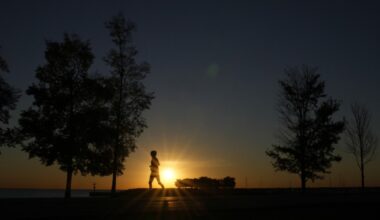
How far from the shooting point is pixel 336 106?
43.3 metres

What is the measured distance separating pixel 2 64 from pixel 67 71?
463cm

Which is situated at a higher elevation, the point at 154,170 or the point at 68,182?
the point at 154,170

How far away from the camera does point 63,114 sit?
107 ft

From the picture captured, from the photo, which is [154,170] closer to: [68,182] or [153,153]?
[153,153]

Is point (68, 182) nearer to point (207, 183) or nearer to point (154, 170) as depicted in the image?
point (154, 170)

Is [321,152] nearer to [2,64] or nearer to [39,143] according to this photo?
[39,143]

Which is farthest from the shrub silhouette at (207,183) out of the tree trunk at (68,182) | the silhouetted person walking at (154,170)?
the tree trunk at (68,182)

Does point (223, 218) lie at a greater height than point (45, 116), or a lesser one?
lesser

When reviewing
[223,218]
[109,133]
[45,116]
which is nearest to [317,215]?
[223,218]

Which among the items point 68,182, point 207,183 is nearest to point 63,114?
point 68,182

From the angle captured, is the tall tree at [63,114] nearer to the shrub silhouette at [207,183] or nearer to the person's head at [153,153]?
the person's head at [153,153]

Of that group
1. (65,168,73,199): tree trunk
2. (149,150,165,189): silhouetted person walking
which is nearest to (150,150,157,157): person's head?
(149,150,165,189): silhouetted person walking

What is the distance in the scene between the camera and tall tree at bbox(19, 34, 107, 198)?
32156 mm

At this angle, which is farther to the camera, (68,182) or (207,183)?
(207,183)
